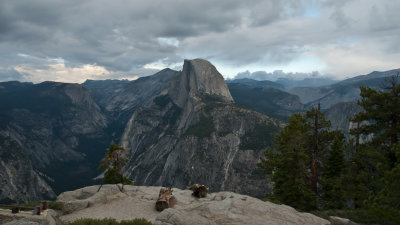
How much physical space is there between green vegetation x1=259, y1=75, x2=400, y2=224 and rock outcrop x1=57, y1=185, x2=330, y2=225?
23.0 ft

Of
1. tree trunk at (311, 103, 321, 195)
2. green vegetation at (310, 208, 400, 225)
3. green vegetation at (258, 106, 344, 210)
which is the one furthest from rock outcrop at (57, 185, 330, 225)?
tree trunk at (311, 103, 321, 195)

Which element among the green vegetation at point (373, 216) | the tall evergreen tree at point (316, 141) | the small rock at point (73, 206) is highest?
the tall evergreen tree at point (316, 141)

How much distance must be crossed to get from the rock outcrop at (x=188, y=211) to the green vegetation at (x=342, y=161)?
6996 millimetres

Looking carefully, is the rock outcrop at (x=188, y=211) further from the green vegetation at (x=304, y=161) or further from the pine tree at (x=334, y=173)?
the pine tree at (x=334, y=173)

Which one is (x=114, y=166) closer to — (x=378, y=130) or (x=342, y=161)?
(x=342, y=161)

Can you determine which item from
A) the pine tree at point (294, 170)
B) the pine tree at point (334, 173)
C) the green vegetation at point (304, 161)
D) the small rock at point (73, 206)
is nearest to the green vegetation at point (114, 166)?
the small rock at point (73, 206)

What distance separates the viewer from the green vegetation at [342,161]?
1067 inches

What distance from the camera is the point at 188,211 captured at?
72.1ft

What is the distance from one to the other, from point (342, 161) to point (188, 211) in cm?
2612

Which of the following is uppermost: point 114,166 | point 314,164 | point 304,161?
point 304,161

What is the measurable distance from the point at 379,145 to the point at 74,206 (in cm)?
3551

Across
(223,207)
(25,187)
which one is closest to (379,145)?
(223,207)

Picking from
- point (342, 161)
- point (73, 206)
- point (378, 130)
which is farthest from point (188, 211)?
point (342, 161)

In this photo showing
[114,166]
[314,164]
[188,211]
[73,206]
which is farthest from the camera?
[114,166]
